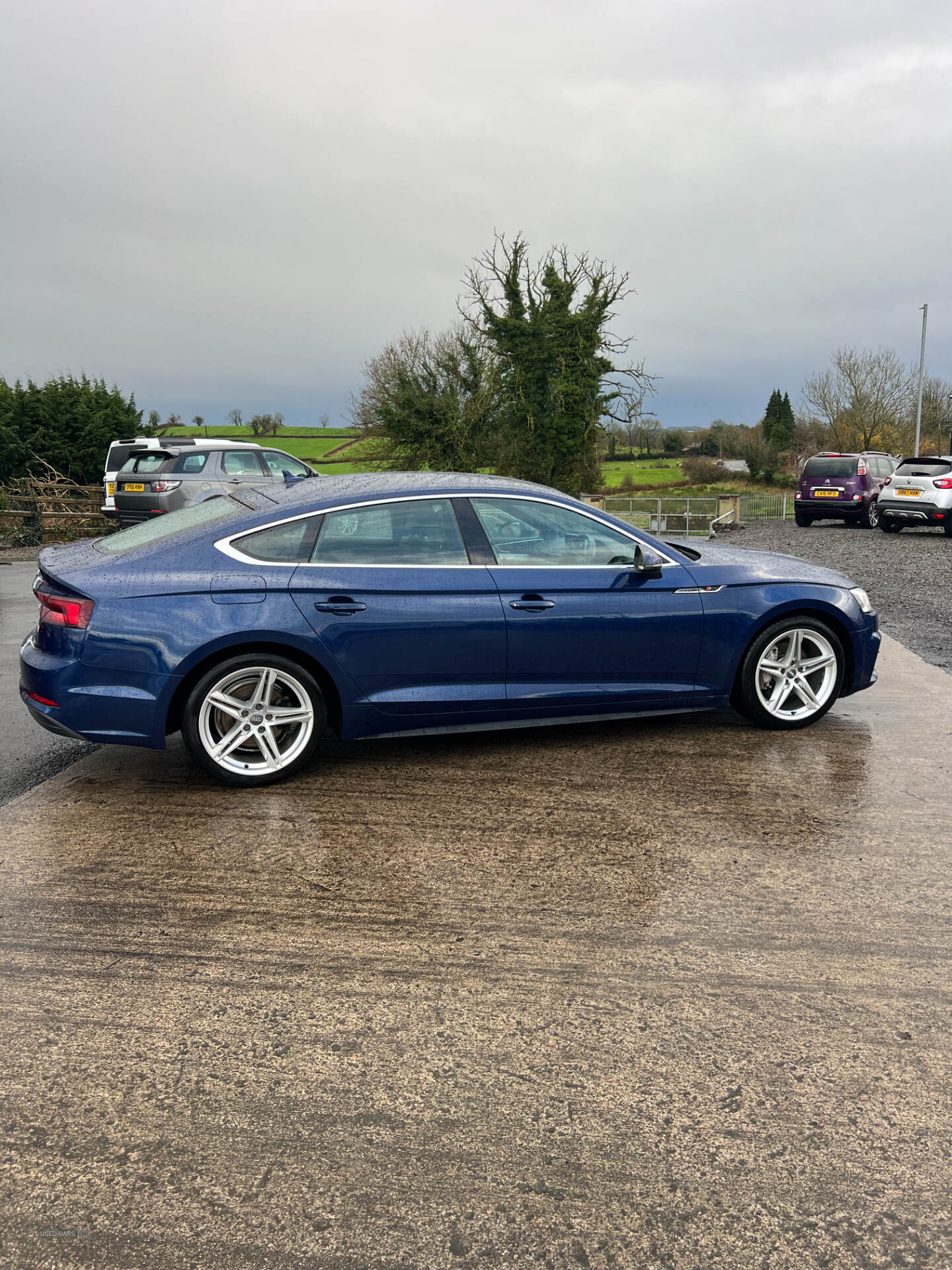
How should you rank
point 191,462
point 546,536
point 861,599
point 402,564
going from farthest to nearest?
1. point 191,462
2. point 861,599
3. point 546,536
4. point 402,564

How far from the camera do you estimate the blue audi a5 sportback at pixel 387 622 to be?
489 centimetres

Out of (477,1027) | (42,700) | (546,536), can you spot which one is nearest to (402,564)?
(546,536)

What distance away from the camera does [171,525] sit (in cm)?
555

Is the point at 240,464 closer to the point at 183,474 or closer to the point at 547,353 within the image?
the point at 183,474

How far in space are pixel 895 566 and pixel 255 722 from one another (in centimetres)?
1489

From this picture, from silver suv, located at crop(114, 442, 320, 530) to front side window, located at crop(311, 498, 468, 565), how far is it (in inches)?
526

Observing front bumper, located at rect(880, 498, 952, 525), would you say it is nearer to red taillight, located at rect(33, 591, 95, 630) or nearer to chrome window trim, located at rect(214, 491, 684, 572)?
chrome window trim, located at rect(214, 491, 684, 572)

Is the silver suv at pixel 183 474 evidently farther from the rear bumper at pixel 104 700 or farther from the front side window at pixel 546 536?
the rear bumper at pixel 104 700

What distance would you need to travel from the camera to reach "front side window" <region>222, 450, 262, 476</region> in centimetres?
1902

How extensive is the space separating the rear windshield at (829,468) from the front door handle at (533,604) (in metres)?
24.1

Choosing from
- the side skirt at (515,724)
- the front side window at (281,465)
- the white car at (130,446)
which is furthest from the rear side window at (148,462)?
the side skirt at (515,724)

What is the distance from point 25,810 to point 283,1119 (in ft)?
9.34

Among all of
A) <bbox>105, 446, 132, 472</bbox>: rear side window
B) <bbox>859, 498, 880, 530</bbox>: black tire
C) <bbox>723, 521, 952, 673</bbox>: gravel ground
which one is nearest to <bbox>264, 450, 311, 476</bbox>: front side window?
<bbox>105, 446, 132, 472</bbox>: rear side window

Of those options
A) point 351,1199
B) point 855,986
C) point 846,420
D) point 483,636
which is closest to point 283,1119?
point 351,1199
